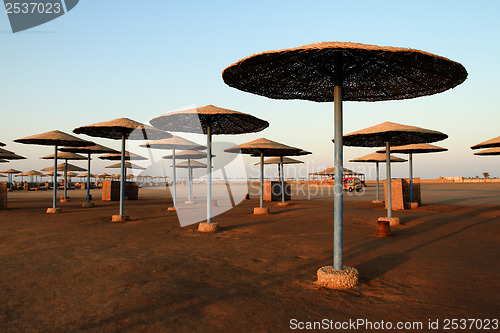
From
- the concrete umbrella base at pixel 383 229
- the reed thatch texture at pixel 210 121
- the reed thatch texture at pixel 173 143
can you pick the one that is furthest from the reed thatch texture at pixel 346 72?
the reed thatch texture at pixel 173 143

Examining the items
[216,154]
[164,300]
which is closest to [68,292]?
[164,300]

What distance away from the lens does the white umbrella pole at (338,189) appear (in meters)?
4.42

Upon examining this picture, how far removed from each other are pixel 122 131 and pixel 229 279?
8432 millimetres

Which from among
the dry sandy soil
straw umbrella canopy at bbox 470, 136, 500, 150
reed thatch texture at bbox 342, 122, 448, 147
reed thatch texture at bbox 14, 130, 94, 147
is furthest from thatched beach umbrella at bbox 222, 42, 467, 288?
reed thatch texture at bbox 14, 130, 94, 147

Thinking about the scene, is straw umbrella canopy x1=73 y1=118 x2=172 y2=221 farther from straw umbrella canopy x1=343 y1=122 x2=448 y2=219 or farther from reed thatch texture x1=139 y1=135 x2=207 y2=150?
straw umbrella canopy x1=343 y1=122 x2=448 y2=219

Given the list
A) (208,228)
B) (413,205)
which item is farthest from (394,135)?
(208,228)

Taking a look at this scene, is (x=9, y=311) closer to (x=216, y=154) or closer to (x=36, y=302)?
(x=36, y=302)

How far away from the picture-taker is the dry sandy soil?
336cm

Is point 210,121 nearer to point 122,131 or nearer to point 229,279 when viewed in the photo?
point 122,131

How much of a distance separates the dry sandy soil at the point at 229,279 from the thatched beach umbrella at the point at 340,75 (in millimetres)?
795

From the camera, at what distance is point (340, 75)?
178 inches

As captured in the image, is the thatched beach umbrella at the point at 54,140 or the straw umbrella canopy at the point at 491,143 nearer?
the straw umbrella canopy at the point at 491,143

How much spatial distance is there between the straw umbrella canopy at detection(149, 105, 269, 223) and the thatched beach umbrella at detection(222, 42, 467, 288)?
11.0 feet

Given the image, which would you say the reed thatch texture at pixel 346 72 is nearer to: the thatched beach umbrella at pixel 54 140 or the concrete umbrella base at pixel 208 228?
the concrete umbrella base at pixel 208 228
